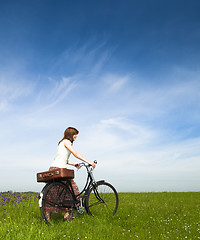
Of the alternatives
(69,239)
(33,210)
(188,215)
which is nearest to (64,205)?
(69,239)

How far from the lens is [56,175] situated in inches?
313

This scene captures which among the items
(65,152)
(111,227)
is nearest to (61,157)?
(65,152)

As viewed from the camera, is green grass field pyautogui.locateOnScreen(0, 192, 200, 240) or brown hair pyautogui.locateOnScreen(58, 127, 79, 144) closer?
green grass field pyautogui.locateOnScreen(0, 192, 200, 240)

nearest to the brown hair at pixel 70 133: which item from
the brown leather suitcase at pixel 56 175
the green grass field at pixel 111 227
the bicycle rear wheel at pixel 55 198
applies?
the brown leather suitcase at pixel 56 175

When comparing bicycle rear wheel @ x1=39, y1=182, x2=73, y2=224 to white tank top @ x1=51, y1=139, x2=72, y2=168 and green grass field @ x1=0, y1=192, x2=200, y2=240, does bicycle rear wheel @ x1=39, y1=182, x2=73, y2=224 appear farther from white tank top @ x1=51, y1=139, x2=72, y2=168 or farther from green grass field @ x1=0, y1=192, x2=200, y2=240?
white tank top @ x1=51, y1=139, x2=72, y2=168

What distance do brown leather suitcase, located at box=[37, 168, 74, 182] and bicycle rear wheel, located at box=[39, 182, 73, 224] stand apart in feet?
0.69

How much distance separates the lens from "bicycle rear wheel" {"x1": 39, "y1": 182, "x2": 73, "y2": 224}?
26.3 ft

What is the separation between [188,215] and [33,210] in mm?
5951

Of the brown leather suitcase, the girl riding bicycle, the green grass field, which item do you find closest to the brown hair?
the girl riding bicycle

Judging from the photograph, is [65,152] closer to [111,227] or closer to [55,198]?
[55,198]

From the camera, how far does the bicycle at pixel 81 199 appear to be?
8.17m

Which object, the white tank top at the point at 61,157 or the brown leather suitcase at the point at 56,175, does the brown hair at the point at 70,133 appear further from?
the brown leather suitcase at the point at 56,175

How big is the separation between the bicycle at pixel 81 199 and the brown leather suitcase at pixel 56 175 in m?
0.19

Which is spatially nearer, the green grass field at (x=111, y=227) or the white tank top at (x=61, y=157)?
the green grass field at (x=111, y=227)
